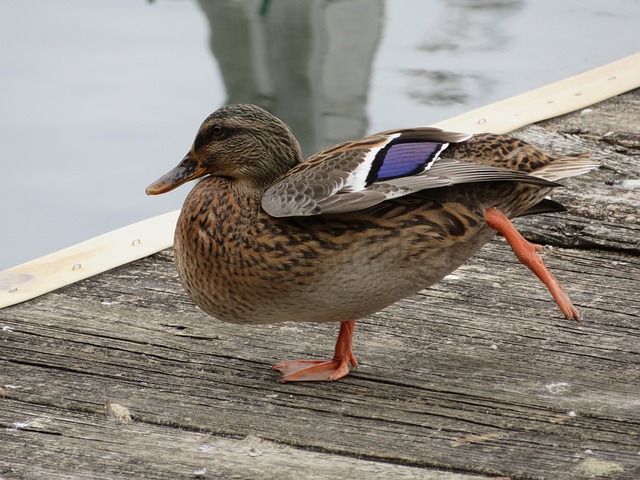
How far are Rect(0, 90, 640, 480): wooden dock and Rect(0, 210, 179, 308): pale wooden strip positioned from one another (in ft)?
0.16

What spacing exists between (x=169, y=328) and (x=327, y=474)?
0.88m

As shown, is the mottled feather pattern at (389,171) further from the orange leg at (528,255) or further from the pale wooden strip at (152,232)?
the pale wooden strip at (152,232)

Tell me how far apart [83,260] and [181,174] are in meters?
0.70

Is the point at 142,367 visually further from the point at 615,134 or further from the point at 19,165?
the point at 19,165

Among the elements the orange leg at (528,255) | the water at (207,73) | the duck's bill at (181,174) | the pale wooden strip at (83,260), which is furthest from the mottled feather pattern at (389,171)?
the water at (207,73)

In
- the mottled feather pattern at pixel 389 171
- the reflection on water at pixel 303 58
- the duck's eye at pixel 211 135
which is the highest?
the duck's eye at pixel 211 135

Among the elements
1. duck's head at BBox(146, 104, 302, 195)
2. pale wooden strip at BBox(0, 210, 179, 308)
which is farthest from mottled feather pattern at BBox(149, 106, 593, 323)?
pale wooden strip at BBox(0, 210, 179, 308)

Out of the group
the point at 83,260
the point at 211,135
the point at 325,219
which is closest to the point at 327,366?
the point at 325,219

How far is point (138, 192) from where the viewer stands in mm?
7562

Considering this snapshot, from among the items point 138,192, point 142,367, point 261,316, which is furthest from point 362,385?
point 138,192

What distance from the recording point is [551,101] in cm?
491

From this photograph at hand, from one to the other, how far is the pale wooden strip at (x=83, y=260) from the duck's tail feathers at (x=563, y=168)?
132 centimetres

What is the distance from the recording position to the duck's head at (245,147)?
9.44 ft

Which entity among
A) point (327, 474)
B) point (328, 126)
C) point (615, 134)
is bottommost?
point (328, 126)
